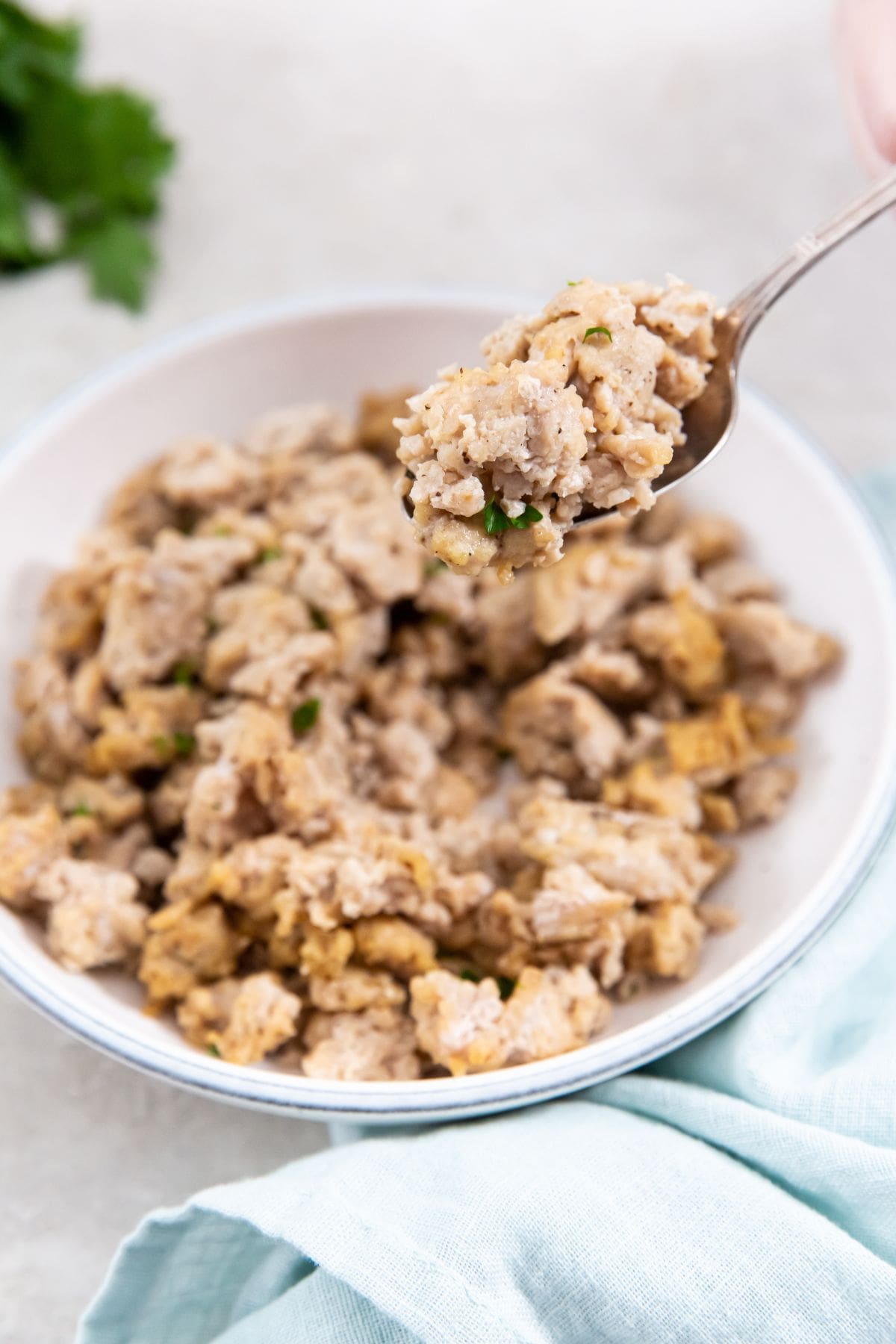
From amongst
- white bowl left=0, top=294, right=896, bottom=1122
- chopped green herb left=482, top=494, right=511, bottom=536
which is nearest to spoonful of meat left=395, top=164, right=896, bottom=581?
chopped green herb left=482, top=494, right=511, bottom=536


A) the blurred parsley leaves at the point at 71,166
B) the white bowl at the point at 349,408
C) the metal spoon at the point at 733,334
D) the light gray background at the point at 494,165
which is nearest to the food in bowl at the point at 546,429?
the metal spoon at the point at 733,334

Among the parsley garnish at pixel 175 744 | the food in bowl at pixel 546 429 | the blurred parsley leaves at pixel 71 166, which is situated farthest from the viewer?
Result: the blurred parsley leaves at pixel 71 166

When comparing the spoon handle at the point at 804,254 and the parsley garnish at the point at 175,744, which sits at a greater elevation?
the spoon handle at the point at 804,254

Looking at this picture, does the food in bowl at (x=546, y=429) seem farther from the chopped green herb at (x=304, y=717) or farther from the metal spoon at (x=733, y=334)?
the chopped green herb at (x=304, y=717)

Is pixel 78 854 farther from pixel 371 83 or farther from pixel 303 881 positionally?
pixel 371 83

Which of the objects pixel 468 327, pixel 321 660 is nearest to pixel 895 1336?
pixel 321 660

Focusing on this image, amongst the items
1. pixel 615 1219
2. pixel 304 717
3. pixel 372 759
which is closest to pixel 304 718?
pixel 304 717

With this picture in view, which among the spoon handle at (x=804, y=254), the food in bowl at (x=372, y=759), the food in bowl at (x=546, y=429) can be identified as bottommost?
the food in bowl at (x=372, y=759)
